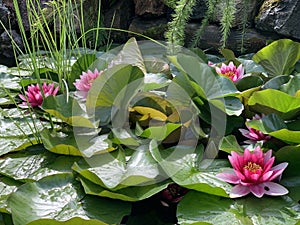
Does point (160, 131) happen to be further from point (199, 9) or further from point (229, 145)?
point (199, 9)

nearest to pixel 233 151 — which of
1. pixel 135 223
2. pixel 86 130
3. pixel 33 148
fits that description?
pixel 135 223

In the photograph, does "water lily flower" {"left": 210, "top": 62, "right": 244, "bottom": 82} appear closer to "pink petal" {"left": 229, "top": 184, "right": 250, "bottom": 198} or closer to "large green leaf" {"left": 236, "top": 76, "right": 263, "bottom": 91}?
"large green leaf" {"left": 236, "top": 76, "right": 263, "bottom": 91}

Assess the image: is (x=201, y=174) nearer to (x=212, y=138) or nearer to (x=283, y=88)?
(x=212, y=138)

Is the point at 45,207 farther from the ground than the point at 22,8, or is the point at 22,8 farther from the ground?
the point at 45,207

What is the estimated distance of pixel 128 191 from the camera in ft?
2.62

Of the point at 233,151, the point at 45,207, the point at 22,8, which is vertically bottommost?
the point at 22,8

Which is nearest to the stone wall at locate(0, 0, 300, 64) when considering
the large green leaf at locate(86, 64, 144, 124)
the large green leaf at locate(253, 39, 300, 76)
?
the large green leaf at locate(253, 39, 300, 76)

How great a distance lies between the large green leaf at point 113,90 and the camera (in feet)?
3.21

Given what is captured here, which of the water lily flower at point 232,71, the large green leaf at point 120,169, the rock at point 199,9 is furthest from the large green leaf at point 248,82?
the rock at point 199,9

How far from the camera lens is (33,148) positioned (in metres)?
1.00

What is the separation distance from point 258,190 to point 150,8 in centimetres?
145

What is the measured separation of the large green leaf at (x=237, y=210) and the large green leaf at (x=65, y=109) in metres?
0.32

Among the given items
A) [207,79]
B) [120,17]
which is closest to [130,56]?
[207,79]

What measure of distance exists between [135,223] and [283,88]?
478 millimetres
